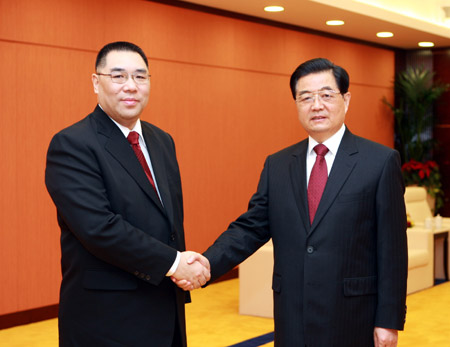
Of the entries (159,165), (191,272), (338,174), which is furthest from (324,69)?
(191,272)

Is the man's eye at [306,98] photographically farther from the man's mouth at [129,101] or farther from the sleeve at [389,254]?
the man's mouth at [129,101]

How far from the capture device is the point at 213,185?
8.44m

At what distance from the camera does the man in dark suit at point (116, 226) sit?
2818 mm

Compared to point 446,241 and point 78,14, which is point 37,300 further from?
point 446,241

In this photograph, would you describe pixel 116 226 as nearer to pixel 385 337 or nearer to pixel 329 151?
pixel 329 151

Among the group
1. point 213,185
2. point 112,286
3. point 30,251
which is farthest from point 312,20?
point 112,286

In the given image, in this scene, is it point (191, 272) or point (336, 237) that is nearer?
point (336, 237)

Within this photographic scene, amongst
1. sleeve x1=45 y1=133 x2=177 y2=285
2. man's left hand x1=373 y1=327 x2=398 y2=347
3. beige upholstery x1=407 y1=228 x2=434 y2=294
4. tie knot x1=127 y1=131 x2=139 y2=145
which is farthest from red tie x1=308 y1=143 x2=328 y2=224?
beige upholstery x1=407 y1=228 x2=434 y2=294


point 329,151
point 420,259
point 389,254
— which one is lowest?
point 420,259

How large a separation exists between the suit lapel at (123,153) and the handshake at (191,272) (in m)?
0.26

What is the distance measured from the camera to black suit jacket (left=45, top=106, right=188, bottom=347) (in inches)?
111

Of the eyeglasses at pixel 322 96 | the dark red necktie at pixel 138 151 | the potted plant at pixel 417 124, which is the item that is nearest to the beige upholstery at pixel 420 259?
the potted plant at pixel 417 124

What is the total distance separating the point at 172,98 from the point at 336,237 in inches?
203

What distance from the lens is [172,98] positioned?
7.82 metres
